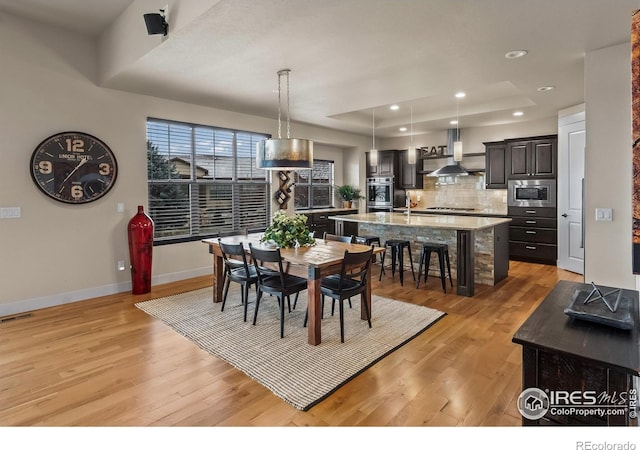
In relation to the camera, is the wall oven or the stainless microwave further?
the wall oven

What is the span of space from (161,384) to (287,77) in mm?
3534

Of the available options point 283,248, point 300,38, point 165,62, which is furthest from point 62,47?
point 283,248

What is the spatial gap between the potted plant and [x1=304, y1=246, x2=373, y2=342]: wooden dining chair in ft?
17.2

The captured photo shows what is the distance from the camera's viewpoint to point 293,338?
3334 mm

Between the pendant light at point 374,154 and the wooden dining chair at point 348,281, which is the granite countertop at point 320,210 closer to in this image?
the pendant light at point 374,154

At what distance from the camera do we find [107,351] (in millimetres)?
3115

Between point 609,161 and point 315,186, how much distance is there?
5844mm

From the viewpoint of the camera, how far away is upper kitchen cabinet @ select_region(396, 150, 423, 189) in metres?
8.65

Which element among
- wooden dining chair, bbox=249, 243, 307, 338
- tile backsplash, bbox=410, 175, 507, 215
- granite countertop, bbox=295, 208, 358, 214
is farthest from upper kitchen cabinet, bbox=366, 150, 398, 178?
wooden dining chair, bbox=249, 243, 307, 338

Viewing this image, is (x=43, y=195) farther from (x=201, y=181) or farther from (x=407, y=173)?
(x=407, y=173)

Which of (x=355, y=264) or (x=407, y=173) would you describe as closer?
(x=355, y=264)

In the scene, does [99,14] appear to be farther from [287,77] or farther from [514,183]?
[514,183]

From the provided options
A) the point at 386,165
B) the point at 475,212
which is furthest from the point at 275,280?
the point at 386,165

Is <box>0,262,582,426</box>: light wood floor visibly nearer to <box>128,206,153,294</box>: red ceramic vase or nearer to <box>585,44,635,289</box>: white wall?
<box>128,206,153,294</box>: red ceramic vase
